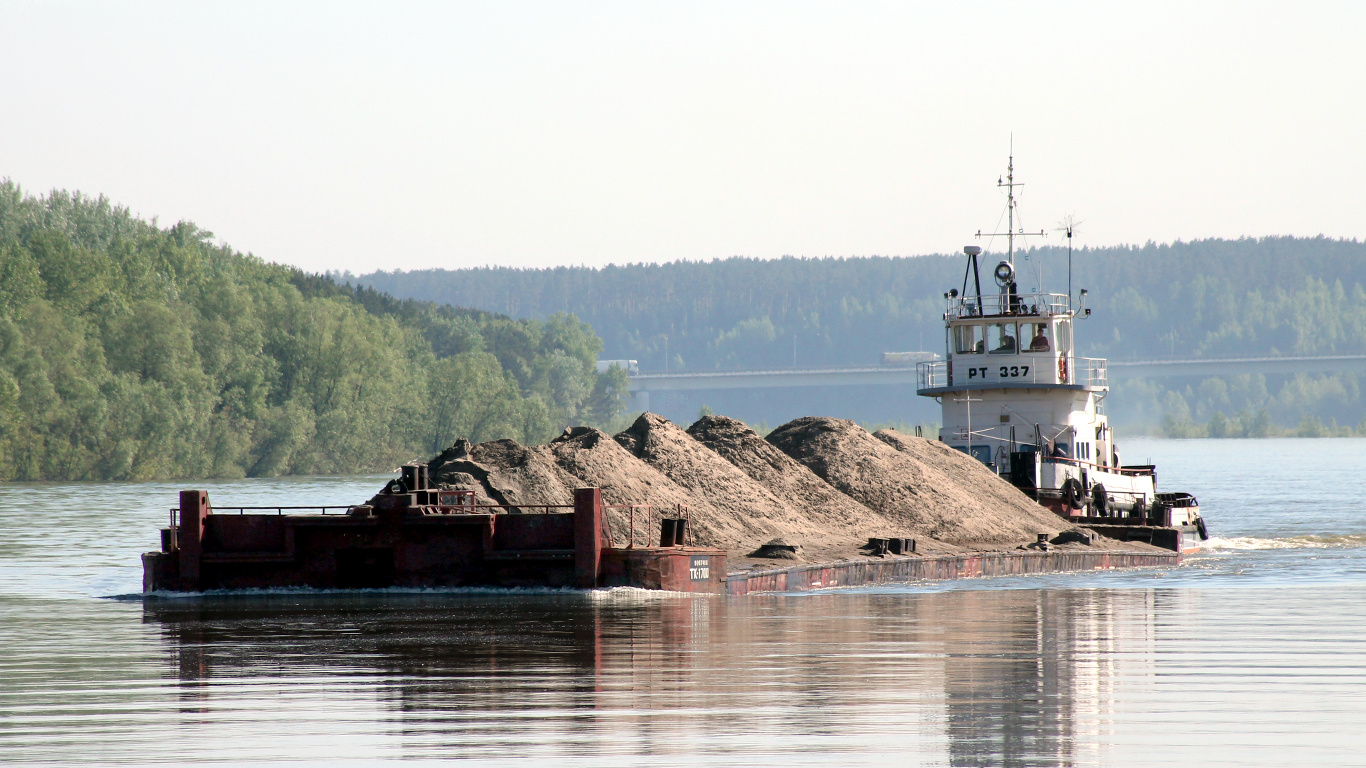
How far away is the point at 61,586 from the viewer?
87.7 feet

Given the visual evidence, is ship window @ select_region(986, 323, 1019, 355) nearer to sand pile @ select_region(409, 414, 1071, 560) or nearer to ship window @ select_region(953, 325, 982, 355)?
ship window @ select_region(953, 325, 982, 355)

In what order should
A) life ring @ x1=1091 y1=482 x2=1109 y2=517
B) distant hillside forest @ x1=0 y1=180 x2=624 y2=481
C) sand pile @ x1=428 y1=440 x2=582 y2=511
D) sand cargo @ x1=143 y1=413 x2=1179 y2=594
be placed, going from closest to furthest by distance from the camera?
1. sand cargo @ x1=143 y1=413 x2=1179 y2=594
2. sand pile @ x1=428 y1=440 x2=582 y2=511
3. life ring @ x1=1091 y1=482 x2=1109 y2=517
4. distant hillside forest @ x1=0 y1=180 x2=624 y2=481

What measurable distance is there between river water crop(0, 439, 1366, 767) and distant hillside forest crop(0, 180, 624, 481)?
51.2 m

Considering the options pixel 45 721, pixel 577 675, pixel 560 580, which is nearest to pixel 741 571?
pixel 560 580

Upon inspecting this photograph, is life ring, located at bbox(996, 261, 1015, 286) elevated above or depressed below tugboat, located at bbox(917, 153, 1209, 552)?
above

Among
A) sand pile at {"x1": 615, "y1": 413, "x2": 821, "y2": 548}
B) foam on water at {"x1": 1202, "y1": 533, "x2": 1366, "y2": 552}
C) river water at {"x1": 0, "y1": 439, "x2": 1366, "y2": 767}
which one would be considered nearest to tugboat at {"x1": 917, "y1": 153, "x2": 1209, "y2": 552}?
foam on water at {"x1": 1202, "y1": 533, "x2": 1366, "y2": 552}

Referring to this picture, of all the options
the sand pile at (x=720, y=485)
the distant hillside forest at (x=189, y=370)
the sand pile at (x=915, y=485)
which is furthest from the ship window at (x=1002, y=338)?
the distant hillside forest at (x=189, y=370)

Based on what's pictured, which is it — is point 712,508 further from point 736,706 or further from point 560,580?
point 736,706

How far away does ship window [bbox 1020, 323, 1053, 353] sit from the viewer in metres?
40.2

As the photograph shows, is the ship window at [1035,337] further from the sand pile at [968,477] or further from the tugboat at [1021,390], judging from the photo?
the sand pile at [968,477]

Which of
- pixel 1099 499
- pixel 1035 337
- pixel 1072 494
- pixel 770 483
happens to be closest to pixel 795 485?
pixel 770 483

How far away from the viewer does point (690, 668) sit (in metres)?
14.9

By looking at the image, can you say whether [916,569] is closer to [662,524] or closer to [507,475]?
[662,524]

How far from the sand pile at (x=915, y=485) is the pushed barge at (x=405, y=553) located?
9.47m
